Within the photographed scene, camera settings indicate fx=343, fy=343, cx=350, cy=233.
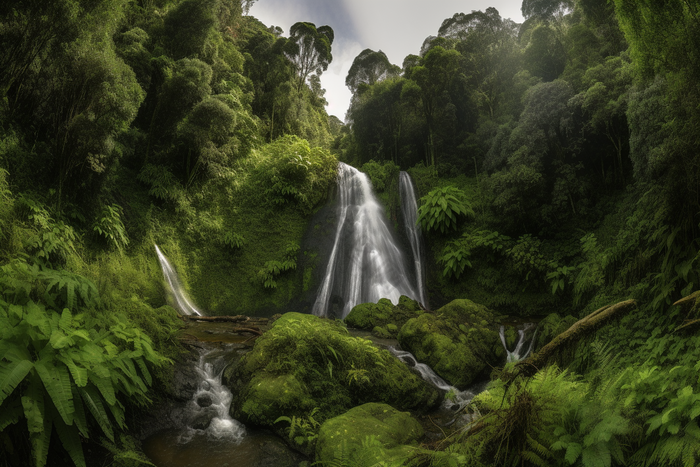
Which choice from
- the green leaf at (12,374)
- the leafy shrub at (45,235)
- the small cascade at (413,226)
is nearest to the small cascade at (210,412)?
the green leaf at (12,374)

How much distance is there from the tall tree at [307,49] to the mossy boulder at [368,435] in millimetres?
20778

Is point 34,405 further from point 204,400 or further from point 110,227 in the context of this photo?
point 110,227

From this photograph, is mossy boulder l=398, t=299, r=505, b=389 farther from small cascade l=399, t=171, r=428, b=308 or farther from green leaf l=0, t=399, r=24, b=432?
green leaf l=0, t=399, r=24, b=432

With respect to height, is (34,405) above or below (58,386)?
below

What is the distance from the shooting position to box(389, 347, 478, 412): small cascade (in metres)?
5.87

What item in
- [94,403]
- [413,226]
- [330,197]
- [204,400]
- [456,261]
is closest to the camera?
[94,403]

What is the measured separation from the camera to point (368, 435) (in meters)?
3.53

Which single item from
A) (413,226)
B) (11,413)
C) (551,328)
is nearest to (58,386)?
(11,413)

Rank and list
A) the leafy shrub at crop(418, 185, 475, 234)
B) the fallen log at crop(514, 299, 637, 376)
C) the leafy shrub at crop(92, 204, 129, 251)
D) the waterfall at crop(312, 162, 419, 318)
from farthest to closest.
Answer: the leafy shrub at crop(418, 185, 475, 234), the waterfall at crop(312, 162, 419, 318), the leafy shrub at crop(92, 204, 129, 251), the fallen log at crop(514, 299, 637, 376)

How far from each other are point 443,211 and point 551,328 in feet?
21.6

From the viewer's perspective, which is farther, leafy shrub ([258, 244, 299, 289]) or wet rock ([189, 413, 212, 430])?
leafy shrub ([258, 244, 299, 289])

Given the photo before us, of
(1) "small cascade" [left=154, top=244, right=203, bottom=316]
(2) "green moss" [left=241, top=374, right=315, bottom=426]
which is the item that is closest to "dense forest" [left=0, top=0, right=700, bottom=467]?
(1) "small cascade" [left=154, top=244, right=203, bottom=316]

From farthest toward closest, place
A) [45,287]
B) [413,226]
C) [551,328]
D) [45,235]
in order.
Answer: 1. [413,226]
2. [551,328]
3. [45,235]
4. [45,287]

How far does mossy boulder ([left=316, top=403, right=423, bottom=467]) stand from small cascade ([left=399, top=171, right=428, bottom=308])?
8255 millimetres
